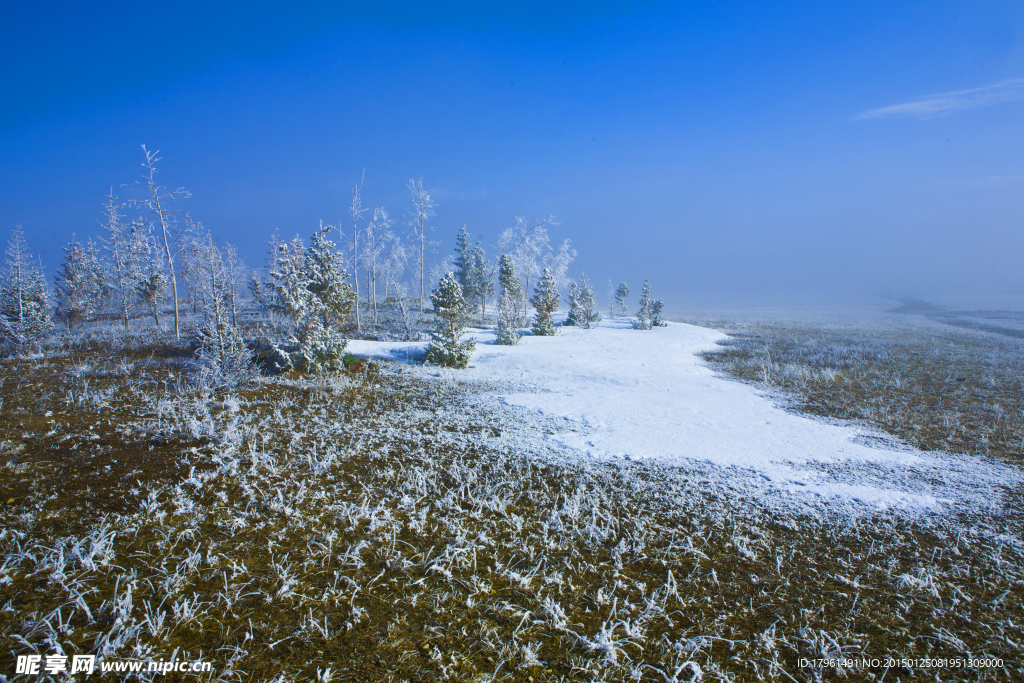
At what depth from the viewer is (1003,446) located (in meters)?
8.13

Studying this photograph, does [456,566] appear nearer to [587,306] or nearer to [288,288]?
[288,288]

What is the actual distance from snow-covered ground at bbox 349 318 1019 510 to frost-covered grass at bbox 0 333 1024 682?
730 millimetres

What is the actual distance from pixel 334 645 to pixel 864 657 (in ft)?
13.4

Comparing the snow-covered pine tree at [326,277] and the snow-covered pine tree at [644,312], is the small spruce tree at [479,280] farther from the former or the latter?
the snow-covered pine tree at [326,277]

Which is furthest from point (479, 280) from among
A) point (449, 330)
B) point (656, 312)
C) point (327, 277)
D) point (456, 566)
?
point (456, 566)

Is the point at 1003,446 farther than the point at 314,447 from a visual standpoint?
→ Yes

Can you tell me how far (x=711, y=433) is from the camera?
28.0 feet

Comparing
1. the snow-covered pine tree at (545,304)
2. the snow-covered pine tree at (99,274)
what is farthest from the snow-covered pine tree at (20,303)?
the snow-covered pine tree at (545,304)

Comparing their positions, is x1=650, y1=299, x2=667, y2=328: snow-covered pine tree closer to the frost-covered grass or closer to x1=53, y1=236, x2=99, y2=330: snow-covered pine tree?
the frost-covered grass

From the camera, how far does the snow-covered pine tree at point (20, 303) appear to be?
46.5ft

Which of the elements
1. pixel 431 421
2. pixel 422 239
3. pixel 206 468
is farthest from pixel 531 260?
pixel 206 468

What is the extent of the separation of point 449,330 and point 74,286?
3199cm

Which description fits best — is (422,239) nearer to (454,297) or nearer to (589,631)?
(454,297)

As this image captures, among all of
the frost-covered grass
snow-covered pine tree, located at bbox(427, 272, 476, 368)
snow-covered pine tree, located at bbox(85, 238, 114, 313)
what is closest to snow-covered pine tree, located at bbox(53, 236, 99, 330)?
snow-covered pine tree, located at bbox(85, 238, 114, 313)
